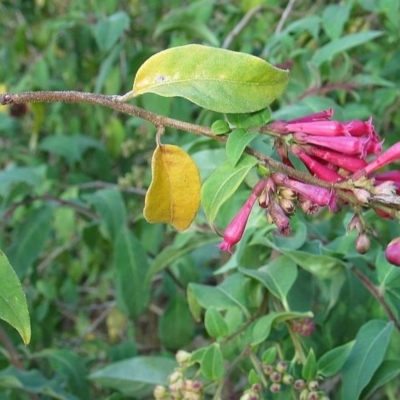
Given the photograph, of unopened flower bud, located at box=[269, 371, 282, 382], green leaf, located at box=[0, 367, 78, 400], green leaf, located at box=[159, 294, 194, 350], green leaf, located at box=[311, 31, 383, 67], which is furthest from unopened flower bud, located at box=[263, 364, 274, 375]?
green leaf, located at box=[159, 294, 194, 350]

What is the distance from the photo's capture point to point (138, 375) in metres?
1.32

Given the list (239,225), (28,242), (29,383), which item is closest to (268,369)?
(239,225)

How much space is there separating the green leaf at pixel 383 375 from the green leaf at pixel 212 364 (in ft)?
0.64

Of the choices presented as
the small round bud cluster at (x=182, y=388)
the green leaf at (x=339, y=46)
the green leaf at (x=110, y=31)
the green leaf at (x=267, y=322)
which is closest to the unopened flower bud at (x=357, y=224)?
the green leaf at (x=267, y=322)

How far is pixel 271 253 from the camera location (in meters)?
1.21

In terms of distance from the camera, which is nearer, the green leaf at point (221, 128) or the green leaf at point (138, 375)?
the green leaf at point (221, 128)

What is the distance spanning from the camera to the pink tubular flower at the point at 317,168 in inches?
30.3

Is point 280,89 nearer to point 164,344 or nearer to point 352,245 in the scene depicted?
point 352,245

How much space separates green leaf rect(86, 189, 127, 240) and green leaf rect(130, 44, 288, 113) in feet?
3.01

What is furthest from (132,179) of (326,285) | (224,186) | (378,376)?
(224,186)

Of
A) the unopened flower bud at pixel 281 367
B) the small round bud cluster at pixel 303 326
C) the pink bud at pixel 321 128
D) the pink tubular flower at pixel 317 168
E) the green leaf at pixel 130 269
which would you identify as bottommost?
the green leaf at pixel 130 269

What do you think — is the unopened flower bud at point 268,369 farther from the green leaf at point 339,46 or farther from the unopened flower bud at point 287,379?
the green leaf at point 339,46

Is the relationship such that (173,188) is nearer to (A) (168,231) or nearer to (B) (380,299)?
(B) (380,299)

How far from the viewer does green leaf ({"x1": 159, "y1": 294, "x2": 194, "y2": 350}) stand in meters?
1.79
